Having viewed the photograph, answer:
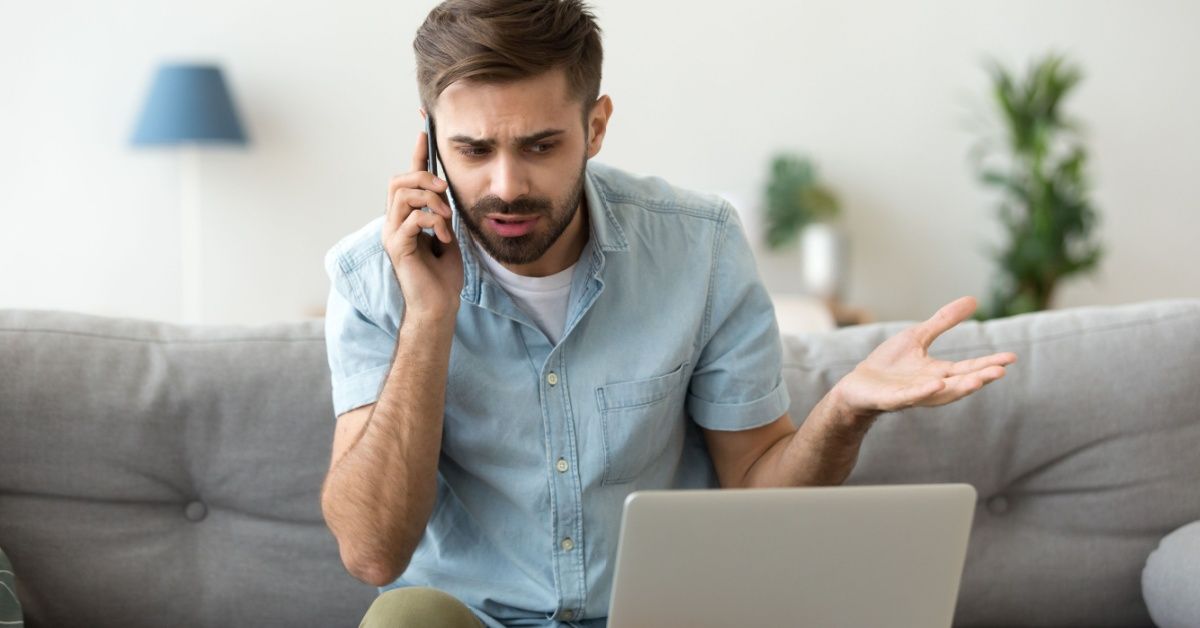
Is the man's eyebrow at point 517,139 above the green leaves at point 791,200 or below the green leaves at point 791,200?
above

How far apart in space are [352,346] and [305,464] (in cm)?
23

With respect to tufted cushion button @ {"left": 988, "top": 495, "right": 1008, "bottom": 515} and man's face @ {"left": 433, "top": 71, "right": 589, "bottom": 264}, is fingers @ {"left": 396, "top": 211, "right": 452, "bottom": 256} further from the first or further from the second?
tufted cushion button @ {"left": 988, "top": 495, "right": 1008, "bottom": 515}

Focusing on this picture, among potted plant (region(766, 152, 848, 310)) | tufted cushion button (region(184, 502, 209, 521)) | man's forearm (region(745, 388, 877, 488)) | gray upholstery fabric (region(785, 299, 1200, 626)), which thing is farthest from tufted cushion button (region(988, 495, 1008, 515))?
potted plant (region(766, 152, 848, 310))

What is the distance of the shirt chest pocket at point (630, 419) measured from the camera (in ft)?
5.11

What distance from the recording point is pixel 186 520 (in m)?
1.72

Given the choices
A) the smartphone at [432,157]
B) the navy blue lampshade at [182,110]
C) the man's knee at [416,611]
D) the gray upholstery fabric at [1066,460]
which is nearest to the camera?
the man's knee at [416,611]

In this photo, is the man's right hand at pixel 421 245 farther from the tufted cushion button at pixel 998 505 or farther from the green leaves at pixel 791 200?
the green leaves at pixel 791 200

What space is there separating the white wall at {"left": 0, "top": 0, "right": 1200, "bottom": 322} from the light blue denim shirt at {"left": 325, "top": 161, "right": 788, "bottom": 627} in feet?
8.16

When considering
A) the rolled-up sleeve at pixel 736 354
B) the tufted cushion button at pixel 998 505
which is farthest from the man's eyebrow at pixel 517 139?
the tufted cushion button at pixel 998 505

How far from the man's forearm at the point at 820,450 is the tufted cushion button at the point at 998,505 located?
13.6 inches

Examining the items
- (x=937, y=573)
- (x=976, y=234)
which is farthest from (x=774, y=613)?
(x=976, y=234)

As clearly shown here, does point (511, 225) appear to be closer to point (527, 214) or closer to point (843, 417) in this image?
point (527, 214)

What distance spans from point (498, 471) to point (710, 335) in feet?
1.03

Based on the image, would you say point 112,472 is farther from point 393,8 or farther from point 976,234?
point 976,234
